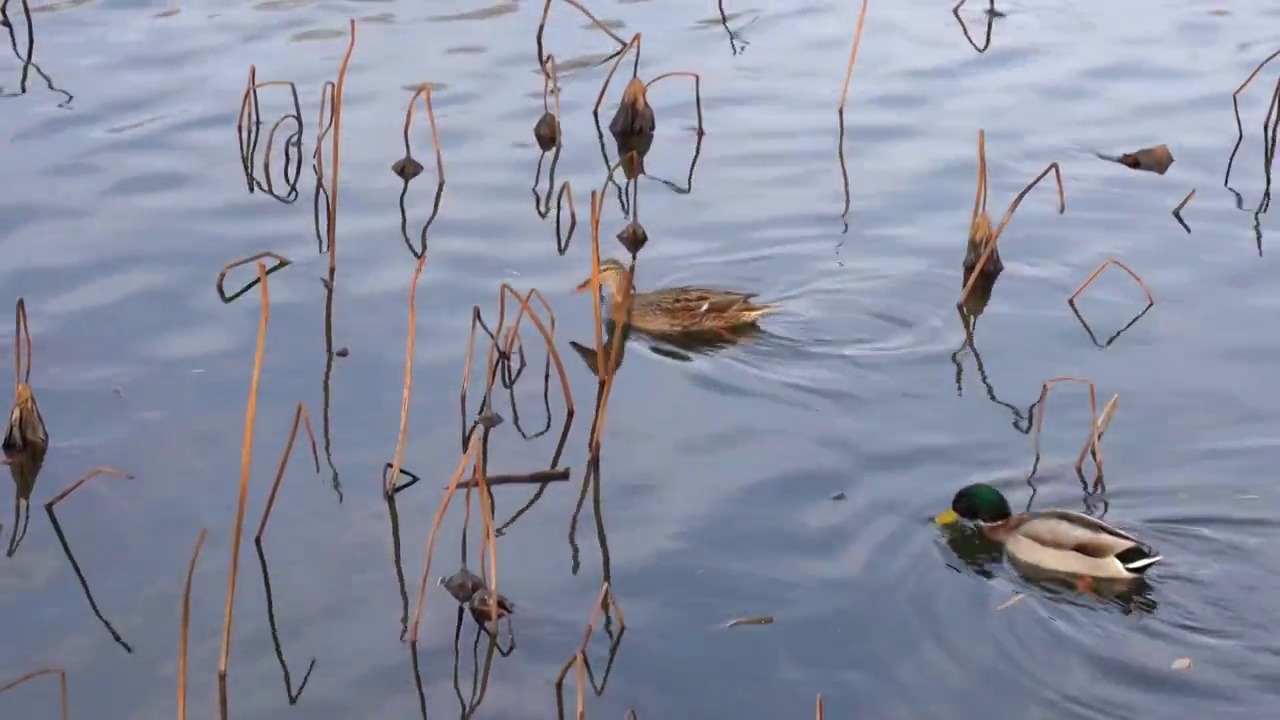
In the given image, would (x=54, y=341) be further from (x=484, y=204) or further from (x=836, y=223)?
(x=836, y=223)

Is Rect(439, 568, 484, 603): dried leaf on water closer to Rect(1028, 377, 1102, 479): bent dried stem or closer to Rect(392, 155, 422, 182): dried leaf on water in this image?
Rect(1028, 377, 1102, 479): bent dried stem

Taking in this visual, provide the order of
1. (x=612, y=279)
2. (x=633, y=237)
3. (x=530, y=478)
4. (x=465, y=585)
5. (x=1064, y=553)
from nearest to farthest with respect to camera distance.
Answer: (x=465, y=585) → (x=1064, y=553) → (x=530, y=478) → (x=612, y=279) → (x=633, y=237)

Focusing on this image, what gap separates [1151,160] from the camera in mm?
9461

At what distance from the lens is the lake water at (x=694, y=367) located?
5.34 meters

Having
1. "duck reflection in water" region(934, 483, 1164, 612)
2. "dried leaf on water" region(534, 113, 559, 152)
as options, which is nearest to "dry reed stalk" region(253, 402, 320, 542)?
"duck reflection in water" region(934, 483, 1164, 612)

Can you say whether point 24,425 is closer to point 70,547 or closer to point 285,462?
point 70,547

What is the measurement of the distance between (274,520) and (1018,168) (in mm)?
4740

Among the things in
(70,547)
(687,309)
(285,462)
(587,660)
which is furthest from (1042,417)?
(70,547)

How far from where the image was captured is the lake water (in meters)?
5.34

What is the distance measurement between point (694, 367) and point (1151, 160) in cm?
318

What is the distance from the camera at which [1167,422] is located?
6766mm

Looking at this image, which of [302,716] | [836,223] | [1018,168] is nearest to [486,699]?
[302,716]

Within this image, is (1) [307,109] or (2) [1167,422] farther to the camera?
(1) [307,109]

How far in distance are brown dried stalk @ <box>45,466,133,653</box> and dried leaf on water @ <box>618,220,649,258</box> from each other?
2952 mm
